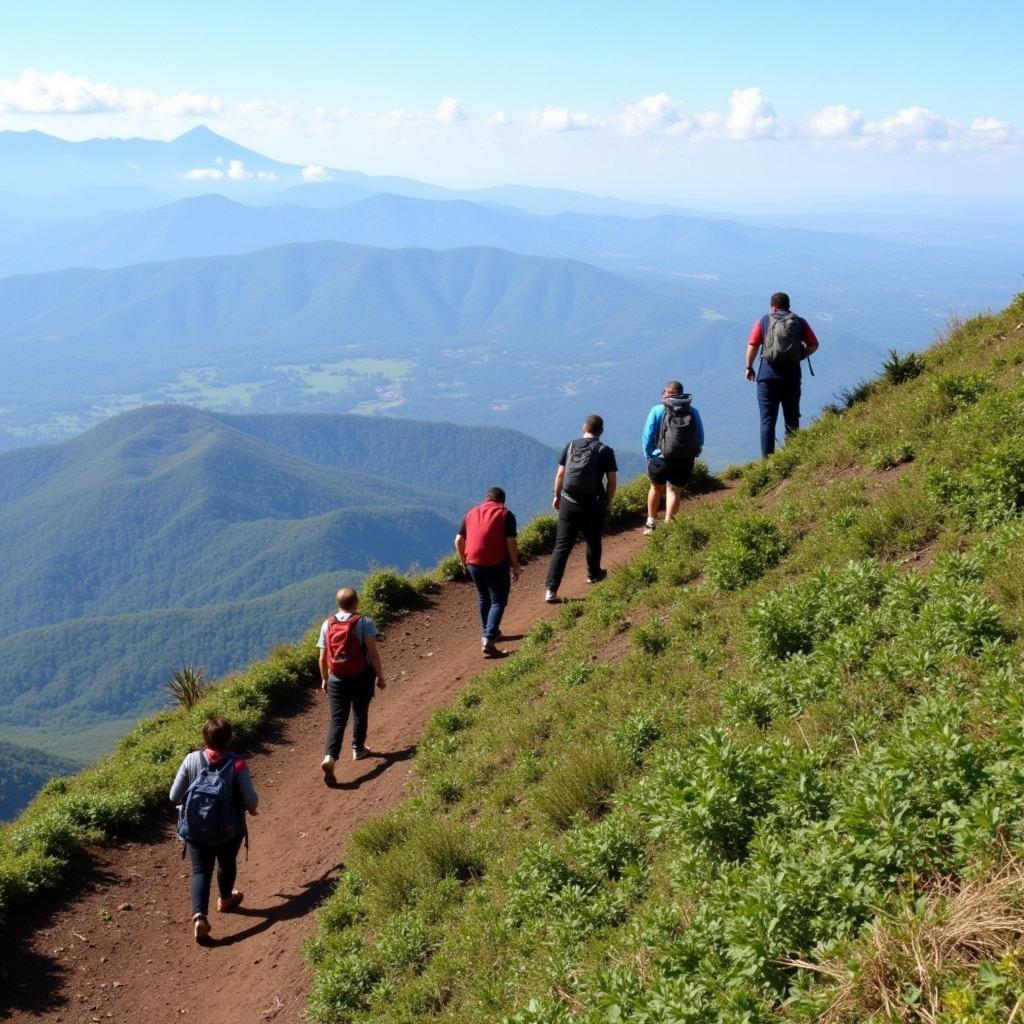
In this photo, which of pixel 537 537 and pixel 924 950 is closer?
pixel 924 950

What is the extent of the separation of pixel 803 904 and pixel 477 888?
10.2ft

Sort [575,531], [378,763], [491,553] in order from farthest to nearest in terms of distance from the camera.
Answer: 1. [575,531]
2. [491,553]
3. [378,763]

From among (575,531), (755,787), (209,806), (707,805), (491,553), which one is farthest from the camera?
(575,531)

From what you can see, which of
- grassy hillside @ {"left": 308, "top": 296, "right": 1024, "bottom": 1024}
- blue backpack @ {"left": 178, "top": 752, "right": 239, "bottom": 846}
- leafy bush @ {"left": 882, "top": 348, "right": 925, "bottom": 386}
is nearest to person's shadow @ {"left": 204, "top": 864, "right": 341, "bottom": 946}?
grassy hillside @ {"left": 308, "top": 296, "right": 1024, "bottom": 1024}

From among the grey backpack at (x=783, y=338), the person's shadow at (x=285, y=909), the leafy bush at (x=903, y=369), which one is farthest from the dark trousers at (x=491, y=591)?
the leafy bush at (x=903, y=369)

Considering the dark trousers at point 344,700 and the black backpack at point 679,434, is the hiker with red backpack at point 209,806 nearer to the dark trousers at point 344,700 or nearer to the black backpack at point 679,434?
the dark trousers at point 344,700

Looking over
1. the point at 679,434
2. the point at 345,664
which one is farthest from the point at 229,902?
the point at 679,434

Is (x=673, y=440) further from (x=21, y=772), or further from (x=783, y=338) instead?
(x=21, y=772)

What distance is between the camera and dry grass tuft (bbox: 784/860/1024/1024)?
127 inches

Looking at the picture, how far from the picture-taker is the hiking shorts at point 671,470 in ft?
40.7

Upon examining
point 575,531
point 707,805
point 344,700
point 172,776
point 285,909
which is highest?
point 707,805

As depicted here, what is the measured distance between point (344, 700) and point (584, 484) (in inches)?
161

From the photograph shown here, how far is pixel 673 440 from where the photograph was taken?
12211 mm

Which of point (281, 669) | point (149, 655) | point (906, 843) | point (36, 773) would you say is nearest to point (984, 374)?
point (906, 843)
